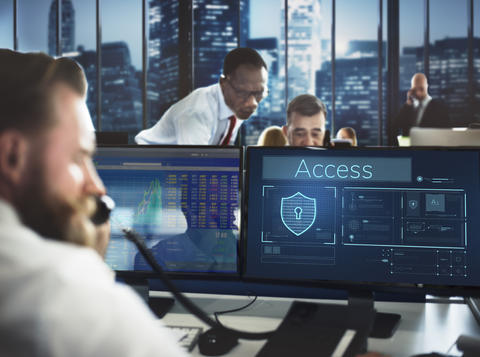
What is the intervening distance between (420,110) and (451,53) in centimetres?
70

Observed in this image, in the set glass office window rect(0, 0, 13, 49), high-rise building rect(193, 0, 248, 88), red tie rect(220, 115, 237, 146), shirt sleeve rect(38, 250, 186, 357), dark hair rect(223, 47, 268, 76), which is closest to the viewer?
shirt sleeve rect(38, 250, 186, 357)

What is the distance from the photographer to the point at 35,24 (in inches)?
220

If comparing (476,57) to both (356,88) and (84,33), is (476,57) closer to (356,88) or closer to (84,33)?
(356,88)

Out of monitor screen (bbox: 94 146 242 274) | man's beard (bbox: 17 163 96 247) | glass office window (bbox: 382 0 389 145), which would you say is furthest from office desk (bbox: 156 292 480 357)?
glass office window (bbox: 382 0 389 145)

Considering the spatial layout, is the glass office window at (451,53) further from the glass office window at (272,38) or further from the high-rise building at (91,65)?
the high-rise building at (91,65)

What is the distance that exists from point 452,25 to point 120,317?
5.47 meters

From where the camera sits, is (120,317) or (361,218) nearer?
(120,317)

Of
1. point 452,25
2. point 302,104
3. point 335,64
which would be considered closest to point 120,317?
point 302,104

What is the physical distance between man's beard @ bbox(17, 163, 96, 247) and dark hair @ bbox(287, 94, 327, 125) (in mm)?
2435

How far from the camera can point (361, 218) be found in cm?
120

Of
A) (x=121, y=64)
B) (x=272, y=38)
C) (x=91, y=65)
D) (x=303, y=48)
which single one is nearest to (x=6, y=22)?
(x=91, y=65)

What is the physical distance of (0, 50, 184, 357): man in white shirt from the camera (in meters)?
0.37

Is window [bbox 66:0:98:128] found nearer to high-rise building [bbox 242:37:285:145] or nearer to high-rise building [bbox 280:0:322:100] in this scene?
high-rise building [bbox 242:37:285:145]

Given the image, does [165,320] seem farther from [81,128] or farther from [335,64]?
[335,64]
